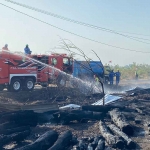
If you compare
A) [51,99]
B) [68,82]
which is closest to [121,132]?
[51,99]

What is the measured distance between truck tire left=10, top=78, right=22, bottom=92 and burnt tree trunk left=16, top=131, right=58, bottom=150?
10.9 m

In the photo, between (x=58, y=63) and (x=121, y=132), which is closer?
(x=121, y=132)

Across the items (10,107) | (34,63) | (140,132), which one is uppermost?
(34,63)

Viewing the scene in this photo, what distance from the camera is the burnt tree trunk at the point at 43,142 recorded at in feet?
21.8

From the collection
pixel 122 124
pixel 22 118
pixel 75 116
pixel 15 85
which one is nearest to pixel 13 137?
pixel 22 118

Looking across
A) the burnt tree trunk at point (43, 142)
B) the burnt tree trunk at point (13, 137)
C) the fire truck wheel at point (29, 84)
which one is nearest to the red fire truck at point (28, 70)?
the fire truck wheel at point (29, 84)

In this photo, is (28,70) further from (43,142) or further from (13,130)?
(43,142)

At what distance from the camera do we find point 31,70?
1936cm

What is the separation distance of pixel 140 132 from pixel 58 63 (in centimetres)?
1310

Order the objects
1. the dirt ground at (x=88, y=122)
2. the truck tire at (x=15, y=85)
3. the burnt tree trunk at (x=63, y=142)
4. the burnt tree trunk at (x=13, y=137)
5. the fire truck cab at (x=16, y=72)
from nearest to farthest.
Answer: the burnt tree trunk at (x=63, y=142) < the burnt tree trunk at (x=13, y=137) < the dirt ground at (x=88, y=122) < the fire truck cab at (x=16, y=72) < the truck tire at (x=15, y=85)

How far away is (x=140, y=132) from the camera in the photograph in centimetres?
929

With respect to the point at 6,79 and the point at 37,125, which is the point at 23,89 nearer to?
the point at 6,79

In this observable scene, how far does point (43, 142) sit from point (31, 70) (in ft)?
41.5

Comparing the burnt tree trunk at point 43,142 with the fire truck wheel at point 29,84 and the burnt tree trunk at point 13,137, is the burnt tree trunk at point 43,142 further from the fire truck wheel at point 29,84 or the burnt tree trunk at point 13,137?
the fire truck wheel at point 29,84
